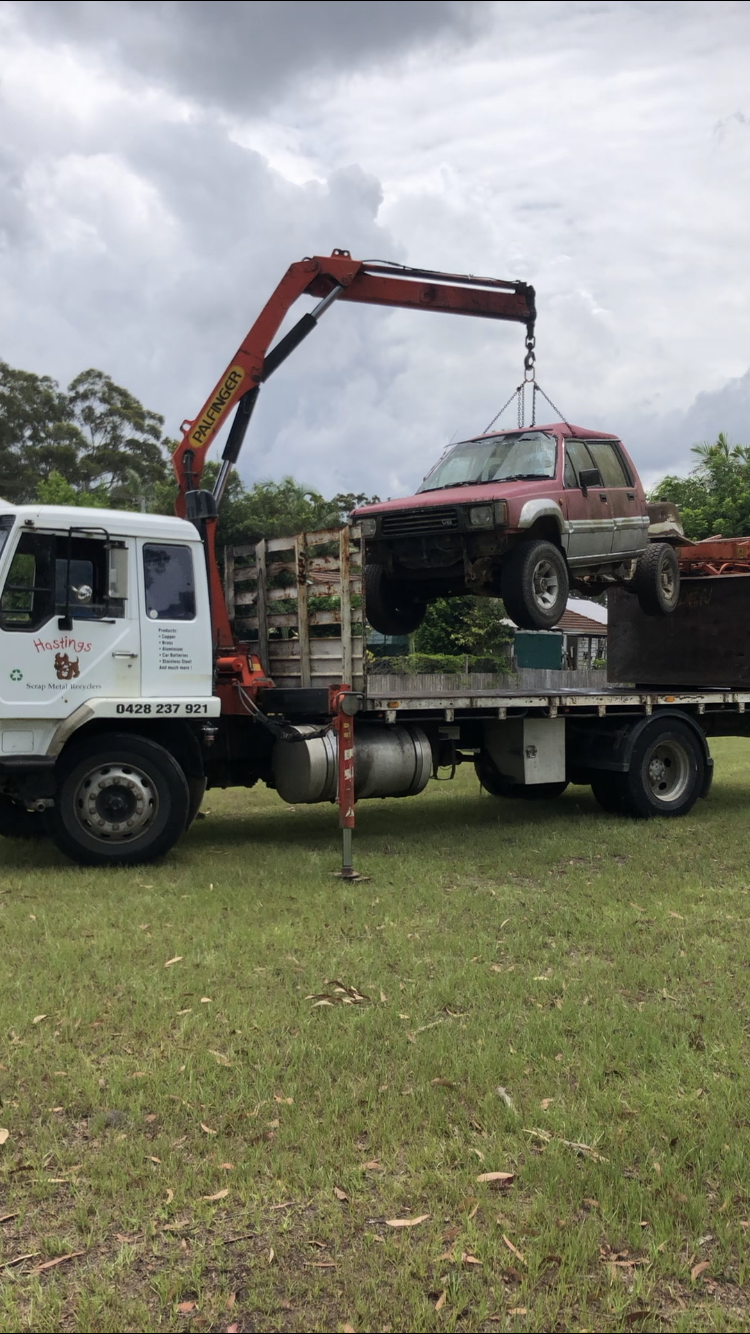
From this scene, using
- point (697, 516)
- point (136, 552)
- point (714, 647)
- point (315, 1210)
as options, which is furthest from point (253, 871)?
point (697, 516)

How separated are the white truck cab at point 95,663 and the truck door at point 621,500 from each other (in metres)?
4.58

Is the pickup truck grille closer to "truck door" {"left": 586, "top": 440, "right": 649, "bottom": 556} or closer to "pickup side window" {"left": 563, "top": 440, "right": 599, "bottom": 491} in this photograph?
"pickup side window" {"left": 563, "top": 440, "right": 599, "bottom": 491}

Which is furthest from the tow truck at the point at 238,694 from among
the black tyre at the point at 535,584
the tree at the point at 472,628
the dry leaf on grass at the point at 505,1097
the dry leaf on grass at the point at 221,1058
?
the tree at the point at 472,628

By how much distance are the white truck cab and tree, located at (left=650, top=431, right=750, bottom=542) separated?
24.9 metres

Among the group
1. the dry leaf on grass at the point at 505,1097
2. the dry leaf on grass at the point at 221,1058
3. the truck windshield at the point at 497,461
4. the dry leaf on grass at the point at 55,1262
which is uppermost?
the truck windshield at the point at 497,461

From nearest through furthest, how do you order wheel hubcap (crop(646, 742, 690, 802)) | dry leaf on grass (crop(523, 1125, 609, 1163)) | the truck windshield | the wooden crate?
dry leaf on grass (crop(523, 1125, 609, 1163)) → the wooden crate → the truck windshield → wheel hubcap (crop(646, 742, 690, 802))

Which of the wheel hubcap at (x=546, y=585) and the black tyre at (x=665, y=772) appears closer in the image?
the wheel hubcap at (x=546, y=585)

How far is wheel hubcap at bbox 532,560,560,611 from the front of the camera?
10133 mm

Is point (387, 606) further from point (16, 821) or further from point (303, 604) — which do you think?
point (16, 821)

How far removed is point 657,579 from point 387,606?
9.48ft

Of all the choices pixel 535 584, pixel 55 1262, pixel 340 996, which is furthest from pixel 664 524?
pixel 55 1262

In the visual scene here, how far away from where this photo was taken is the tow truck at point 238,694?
798 centimetres

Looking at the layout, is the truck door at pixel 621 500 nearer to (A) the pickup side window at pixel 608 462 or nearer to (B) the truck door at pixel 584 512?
(A) the pickup side window at pixel 608 462

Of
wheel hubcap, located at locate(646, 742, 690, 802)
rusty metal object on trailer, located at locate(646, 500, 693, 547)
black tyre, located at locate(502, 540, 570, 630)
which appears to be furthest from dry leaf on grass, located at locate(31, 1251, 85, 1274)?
rusty metal object on trailer, located at locate(646, 500, 693, 547)
